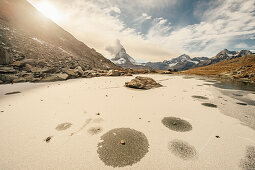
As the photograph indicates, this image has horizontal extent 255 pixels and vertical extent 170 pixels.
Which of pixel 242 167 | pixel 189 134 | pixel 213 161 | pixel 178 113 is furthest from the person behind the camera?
pixel 178 113

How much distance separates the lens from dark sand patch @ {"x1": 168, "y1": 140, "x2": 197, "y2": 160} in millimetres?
A: 3167

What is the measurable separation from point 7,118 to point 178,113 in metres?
9.14

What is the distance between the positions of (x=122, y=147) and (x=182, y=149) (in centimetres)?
205

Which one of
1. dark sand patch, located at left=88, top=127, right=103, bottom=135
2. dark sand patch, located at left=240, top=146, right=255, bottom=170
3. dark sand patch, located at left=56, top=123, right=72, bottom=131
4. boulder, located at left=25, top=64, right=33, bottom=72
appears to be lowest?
dark sand patch, located at left=88, top=127, right=103, bottom=135

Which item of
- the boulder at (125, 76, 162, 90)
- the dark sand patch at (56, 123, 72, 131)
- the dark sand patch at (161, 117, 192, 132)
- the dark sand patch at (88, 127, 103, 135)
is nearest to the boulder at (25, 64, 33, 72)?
the boulder at (125, 76, 162, 90)

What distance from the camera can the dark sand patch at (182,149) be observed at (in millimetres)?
3167

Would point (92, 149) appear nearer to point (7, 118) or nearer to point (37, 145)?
point (37, 145)

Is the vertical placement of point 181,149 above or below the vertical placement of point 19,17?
below

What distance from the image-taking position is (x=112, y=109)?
647 centimetres

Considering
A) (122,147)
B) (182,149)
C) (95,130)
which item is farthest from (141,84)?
(122,147)

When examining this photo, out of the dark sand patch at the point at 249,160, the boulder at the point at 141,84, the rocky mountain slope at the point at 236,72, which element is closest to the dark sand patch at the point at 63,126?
the dark sand patch at the point at 249,160

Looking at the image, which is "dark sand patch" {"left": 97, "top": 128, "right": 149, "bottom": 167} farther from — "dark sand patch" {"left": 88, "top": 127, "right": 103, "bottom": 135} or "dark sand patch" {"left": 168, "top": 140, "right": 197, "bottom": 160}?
"dark sand patch" {"left": 168, "top": 140, "right": 197, "bottom": 160}

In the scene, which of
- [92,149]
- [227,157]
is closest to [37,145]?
[92,149]

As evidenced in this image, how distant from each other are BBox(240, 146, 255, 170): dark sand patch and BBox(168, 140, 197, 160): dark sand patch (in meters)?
1.20
